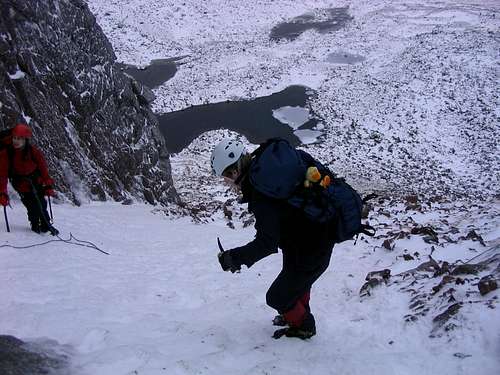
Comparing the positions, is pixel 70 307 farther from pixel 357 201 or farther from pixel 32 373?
pixel 357 201

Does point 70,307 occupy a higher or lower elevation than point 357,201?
lower

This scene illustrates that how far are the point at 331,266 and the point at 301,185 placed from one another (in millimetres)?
4277

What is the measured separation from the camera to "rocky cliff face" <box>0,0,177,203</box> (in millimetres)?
10617

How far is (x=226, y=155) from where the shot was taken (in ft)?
13.0

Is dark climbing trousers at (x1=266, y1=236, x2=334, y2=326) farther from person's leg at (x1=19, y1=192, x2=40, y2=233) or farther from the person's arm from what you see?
person's leg at (x1=19, y1=192, x2=40, y2=233)

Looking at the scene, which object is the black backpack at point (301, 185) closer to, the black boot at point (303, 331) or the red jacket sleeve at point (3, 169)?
the black boot at point (303, 331)

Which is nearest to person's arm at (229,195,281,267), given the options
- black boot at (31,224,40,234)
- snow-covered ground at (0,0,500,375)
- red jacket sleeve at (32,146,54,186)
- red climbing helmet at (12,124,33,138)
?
snow-covered ground at (0,0,500,375)

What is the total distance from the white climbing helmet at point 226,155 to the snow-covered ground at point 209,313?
182 centimetres

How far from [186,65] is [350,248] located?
78.6 ft

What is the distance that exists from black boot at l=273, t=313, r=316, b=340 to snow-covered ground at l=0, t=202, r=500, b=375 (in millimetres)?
92

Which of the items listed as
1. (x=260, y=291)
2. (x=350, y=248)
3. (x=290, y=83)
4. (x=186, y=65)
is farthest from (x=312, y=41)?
(x=260, y=291)

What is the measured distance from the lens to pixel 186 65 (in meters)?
29.8

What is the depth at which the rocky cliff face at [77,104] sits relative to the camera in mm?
10617

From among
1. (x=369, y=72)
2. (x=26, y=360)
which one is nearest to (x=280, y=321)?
(x=26, y=360)
